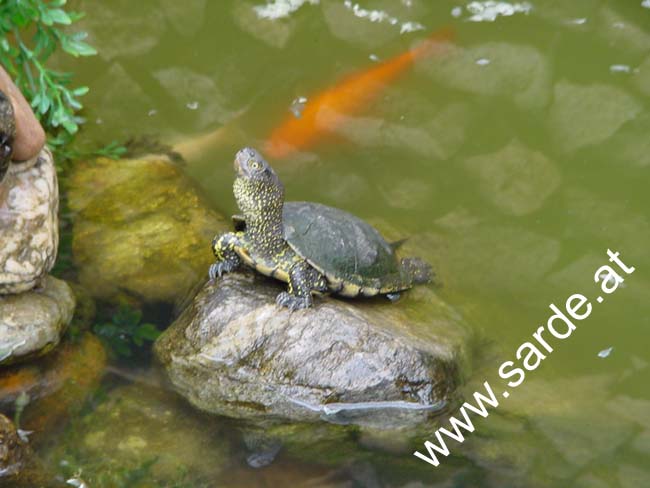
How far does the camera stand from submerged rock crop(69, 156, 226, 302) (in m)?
5.42

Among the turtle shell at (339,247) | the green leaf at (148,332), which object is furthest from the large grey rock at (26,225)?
the turtle shell at (339,247)

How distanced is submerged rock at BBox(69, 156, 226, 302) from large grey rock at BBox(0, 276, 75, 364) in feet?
1.65

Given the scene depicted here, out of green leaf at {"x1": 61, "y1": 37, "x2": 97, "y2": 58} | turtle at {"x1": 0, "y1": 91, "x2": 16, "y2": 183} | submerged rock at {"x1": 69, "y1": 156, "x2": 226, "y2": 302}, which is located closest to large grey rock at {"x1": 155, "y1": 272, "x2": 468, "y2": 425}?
submerged rock at {"x1": 69, "y1": 156, "x2": 226, "y2": 302}

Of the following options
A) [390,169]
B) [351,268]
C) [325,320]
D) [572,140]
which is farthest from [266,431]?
[572,140]

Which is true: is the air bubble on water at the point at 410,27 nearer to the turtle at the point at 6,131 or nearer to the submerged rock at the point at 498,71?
the submerged rock at the point at 498,71

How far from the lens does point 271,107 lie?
6828 mm

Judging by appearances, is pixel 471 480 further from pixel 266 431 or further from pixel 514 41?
pixel 514 41

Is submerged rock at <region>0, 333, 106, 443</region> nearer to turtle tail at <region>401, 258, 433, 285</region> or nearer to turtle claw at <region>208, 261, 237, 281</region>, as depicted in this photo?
turtle claw at <region>208, 261, 237, 281</region>

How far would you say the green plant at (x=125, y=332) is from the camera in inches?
199

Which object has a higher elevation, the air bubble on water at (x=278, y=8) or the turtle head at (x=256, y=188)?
the turtle head at (x=256, y=188)

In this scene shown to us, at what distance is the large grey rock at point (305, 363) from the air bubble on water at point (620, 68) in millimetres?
3541

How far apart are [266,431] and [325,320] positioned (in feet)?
2.25

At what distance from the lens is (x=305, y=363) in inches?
180

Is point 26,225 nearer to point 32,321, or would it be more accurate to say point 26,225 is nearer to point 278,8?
point 32,321
